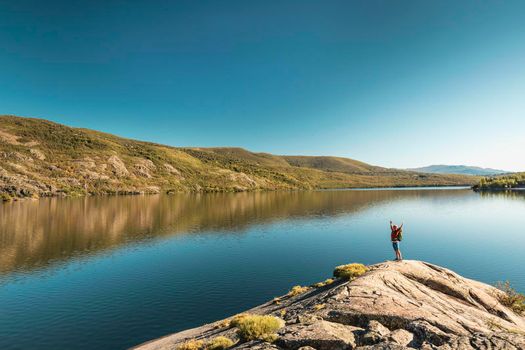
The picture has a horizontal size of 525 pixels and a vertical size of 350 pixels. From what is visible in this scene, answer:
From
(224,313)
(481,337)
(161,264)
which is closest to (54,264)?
(161,264)

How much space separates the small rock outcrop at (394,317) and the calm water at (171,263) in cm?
740

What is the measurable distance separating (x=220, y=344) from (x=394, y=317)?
10482mm

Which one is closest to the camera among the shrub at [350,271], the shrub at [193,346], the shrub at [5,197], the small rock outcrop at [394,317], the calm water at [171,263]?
→ the small rock outcrop at [394,317]

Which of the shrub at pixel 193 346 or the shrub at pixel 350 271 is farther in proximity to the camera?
the shrub at pixel 350 271

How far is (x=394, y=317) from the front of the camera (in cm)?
1736

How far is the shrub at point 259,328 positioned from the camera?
16916mm

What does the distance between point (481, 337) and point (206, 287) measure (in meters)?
28.5

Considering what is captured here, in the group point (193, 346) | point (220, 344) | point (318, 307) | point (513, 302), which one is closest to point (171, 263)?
point (193, 346)

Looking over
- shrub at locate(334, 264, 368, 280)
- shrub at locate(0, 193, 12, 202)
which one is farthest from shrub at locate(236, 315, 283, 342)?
shrub at locate(0, 193, 12, 202)

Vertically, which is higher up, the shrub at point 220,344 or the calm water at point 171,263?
the shrub at point 220,344

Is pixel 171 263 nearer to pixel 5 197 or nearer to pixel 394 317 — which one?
pixel 394 317

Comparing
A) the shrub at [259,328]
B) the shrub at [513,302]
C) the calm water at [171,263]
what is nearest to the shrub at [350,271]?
the shrub at [259,328]

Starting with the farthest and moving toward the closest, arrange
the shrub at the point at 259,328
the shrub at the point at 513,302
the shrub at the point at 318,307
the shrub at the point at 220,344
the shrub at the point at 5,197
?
the shrub at the point at 5,197
the shrub at the point at 513,302
the shrub at the point at 318,307
the shrub at the point at 220,344
the shrub at the point at 259,328

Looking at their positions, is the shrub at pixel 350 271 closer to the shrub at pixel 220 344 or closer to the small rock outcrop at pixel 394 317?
the small rock outcrop at pixel 394 317
